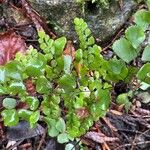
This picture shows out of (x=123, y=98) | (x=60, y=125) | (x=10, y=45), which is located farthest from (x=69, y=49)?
(x=60, y=125)

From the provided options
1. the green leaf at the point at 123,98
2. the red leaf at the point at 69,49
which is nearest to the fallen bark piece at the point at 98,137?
the green leaf at the point at 123,98

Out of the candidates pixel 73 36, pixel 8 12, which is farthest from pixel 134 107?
pixel 8 12

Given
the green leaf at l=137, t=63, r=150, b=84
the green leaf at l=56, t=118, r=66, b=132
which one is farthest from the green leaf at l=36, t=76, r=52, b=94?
the green leaf at l=137, t=63, r=150, b=84

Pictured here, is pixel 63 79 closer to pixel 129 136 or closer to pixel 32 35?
pixel 129 136

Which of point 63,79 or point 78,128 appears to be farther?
point 78,128

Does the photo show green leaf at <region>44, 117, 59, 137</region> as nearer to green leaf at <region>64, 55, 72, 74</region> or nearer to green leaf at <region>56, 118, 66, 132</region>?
green leaf at <region>56, 118, 66, 132</region>

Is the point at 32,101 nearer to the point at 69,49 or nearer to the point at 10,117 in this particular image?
the point at 10,117

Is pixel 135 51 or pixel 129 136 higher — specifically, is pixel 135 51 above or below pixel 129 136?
above
